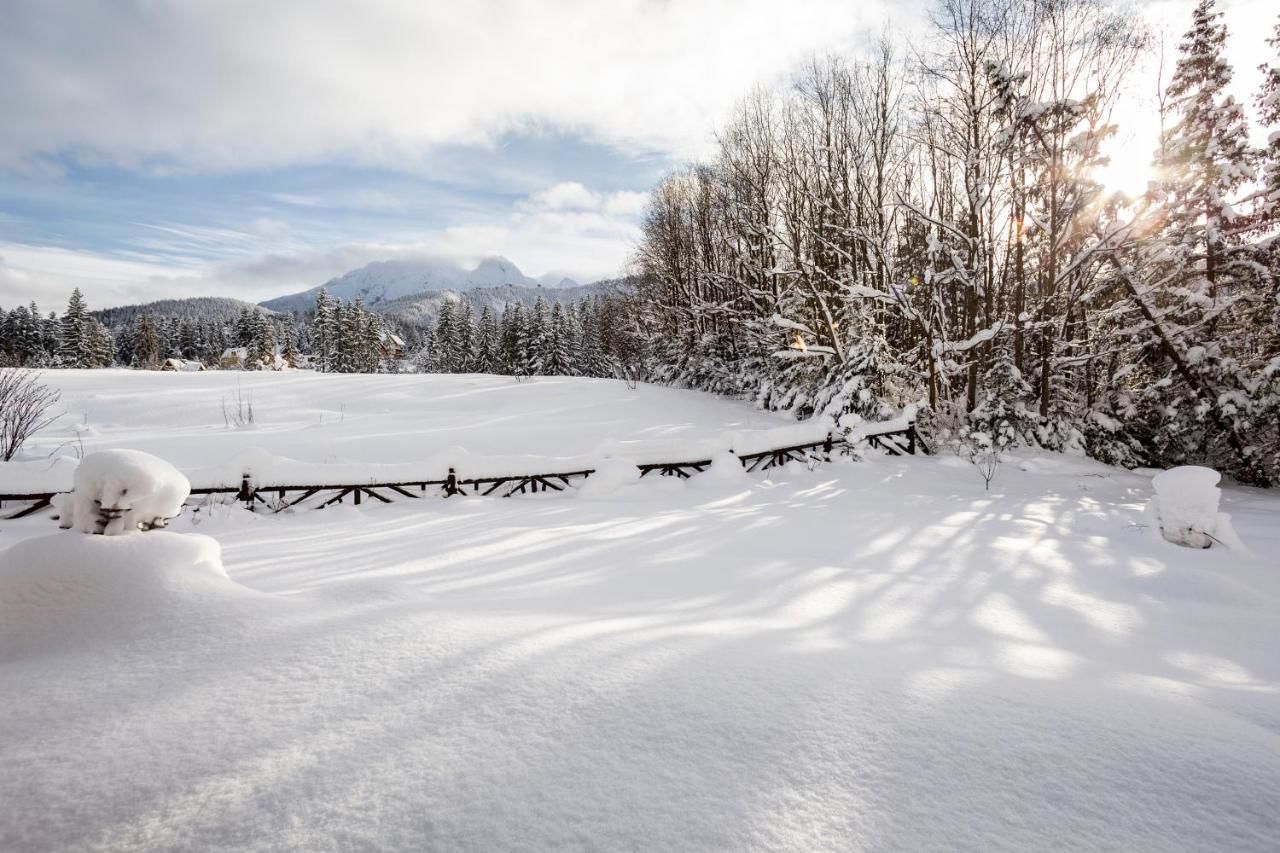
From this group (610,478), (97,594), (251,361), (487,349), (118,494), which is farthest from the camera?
(251,361)

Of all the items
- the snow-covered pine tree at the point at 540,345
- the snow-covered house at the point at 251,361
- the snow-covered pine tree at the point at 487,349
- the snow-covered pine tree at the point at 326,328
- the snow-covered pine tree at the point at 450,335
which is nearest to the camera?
the snow-covered pine tree at the point at 540,345

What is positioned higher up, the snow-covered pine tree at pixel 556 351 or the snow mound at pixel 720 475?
the snow-covered pine tree at pixel 556 351

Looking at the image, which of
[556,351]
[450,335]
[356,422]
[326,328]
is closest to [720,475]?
[356,422]

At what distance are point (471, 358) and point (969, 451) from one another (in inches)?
2037

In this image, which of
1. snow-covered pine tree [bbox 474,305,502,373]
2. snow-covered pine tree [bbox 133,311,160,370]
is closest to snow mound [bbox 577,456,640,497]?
snow-covered pine tree [bbox 474,305,502,373]

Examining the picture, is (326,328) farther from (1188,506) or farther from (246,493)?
(1188,506)

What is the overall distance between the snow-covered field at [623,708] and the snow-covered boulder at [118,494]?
28 cm

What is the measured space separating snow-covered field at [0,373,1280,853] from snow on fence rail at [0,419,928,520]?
359cm

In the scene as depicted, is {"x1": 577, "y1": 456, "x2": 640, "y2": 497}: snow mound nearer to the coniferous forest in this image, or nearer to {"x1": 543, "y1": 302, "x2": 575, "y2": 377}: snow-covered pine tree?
the coniferous forest

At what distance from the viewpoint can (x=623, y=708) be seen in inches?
79.4

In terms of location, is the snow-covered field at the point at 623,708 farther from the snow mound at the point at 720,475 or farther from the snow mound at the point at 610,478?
the snow mound at the point at 720,475

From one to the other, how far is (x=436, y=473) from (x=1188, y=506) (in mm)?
10553

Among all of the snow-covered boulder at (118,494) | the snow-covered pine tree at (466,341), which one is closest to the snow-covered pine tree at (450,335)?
the snow-covered pine tree at (466,341)

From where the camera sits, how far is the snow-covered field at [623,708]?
4.83 ft
